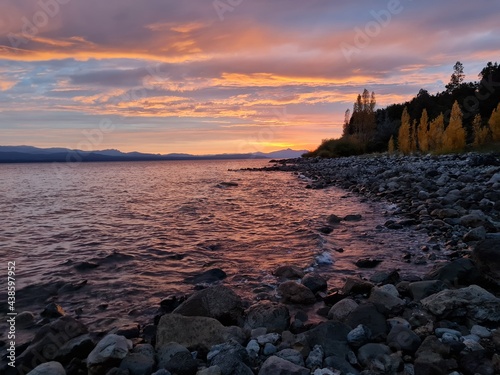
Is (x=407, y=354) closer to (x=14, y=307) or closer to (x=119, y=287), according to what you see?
(x=119, y=287)

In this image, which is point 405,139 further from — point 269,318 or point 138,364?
point 138,364

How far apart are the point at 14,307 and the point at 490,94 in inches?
3022

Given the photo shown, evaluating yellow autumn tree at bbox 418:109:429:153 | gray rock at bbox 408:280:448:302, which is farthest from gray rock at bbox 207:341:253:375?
yellow autumn tree at bbox 418:109:429:153

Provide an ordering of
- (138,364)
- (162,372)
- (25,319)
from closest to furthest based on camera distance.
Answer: (162,372) → (138,364) → (25,319)

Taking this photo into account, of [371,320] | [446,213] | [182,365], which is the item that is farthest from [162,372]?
[446,213]

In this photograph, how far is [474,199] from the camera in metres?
15.9

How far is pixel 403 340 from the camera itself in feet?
17.3

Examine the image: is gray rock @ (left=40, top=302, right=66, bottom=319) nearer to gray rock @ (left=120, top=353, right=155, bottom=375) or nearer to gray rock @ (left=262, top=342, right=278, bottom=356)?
gray rock @ (left=120, top=353, right=155, bottom=375)

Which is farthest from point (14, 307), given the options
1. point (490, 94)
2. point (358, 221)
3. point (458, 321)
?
point (490, 94)

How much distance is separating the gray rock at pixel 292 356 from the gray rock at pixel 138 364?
1792mm

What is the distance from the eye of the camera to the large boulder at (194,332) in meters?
5.81

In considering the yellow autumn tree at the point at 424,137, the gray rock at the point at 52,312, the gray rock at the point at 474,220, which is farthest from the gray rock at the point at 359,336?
the yellow autumn tree at the point at 424,137

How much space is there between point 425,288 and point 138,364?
535 centimetres

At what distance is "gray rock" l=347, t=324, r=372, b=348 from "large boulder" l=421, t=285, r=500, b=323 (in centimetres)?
137
